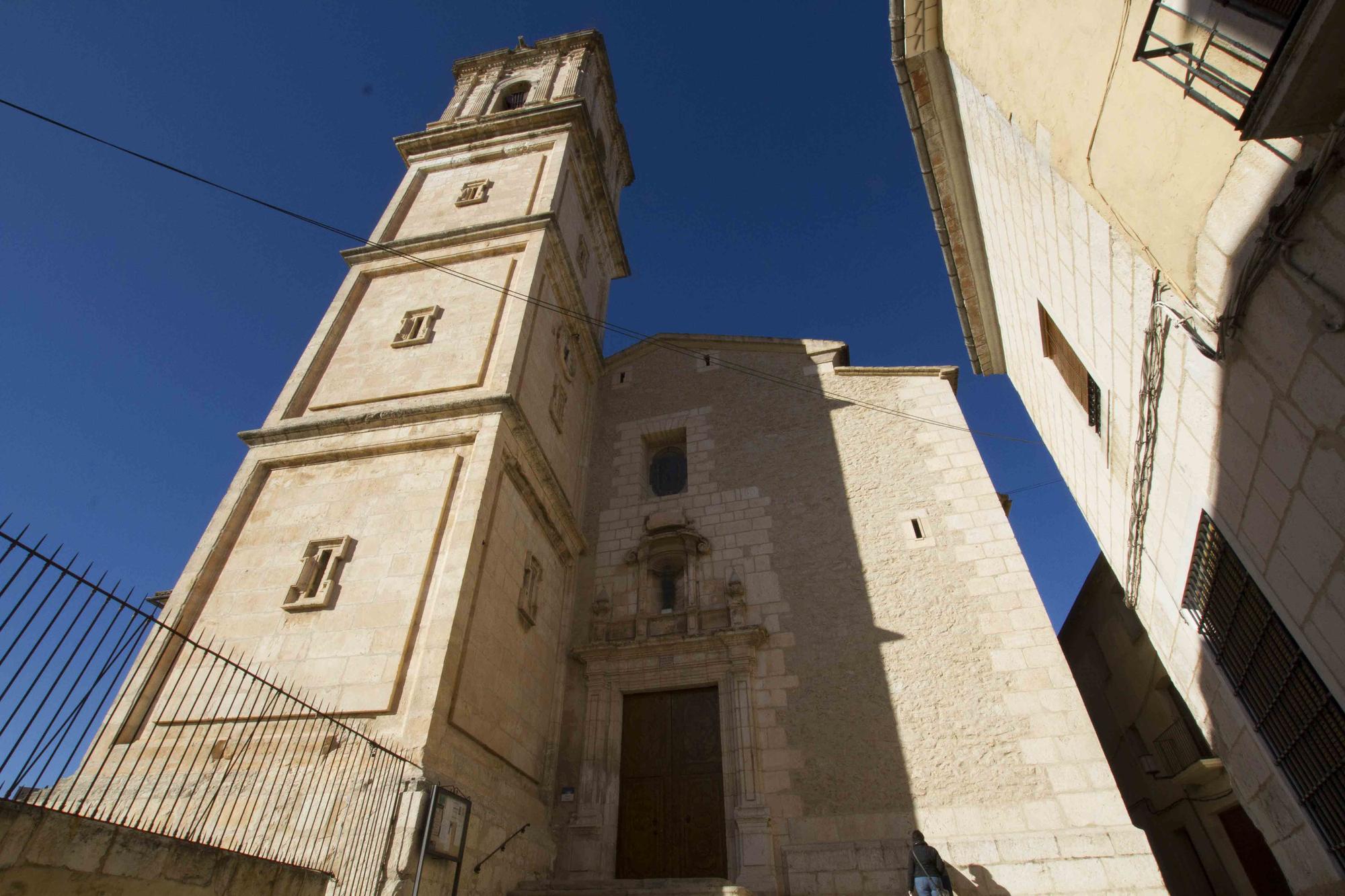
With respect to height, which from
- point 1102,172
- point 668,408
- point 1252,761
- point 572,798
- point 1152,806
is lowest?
point 1252,761

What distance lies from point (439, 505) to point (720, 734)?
451cm

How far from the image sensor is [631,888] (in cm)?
698

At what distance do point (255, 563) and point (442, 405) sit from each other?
2721mm

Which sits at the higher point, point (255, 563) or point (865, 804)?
point (255, 563)

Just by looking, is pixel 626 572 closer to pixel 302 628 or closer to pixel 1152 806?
pixel 302 628

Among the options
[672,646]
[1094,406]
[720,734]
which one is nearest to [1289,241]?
[1094,406]

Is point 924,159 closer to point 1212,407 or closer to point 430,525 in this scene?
point 1212,407

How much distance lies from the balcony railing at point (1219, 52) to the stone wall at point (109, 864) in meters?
6.38

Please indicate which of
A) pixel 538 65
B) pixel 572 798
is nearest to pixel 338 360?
pixel 572 798

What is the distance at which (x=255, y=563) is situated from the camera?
26.1 ft

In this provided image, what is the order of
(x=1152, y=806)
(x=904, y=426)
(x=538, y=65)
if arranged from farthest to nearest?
(x=538, y=65)
(x=1152, y=806)
(x=904, y=426)

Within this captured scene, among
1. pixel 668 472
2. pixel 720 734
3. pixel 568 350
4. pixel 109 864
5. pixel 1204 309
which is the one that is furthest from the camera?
pixel 668 472

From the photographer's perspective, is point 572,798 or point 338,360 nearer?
point 572,798

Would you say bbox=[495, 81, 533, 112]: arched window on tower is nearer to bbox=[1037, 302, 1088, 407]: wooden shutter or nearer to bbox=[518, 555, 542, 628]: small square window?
bbox=[518, 555, 542, 628]: small square window
